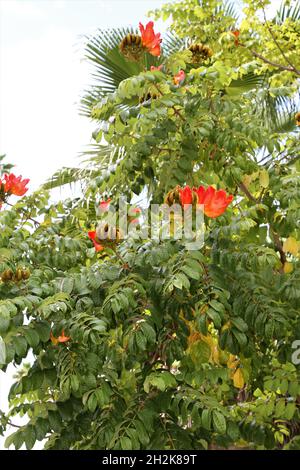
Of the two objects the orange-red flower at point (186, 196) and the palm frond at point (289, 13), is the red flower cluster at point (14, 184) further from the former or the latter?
the palm frond at point (289, 13)

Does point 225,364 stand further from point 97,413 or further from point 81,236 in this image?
point 81,236

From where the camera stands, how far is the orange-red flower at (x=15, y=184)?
260 centimetres

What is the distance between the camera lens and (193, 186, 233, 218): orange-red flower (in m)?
1.94

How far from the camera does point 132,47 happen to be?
2.30 meters

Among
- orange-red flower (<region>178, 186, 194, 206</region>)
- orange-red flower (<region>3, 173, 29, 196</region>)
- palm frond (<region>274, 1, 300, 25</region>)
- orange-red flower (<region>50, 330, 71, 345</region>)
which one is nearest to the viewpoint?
orange-red flower (<region>178, 186, 194, 206</region>)

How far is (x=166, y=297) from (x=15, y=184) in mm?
892

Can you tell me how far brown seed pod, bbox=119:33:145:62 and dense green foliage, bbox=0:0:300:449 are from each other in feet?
0.40

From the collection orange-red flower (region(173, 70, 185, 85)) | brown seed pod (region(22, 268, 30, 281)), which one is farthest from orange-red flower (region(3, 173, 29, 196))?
orange-red flower (region(173, 70, 185, 85))

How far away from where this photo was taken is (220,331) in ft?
6.77

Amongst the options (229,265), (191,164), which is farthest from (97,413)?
(191,164)

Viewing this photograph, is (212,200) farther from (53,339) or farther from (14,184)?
(14,184)

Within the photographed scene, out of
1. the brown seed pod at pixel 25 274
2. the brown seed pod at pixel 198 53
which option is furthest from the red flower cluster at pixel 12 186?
the brown seed pod at pixel 198 53

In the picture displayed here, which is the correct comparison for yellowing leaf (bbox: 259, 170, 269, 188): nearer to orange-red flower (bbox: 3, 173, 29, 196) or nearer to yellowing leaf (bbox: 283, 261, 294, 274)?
yellowing leaf (bbox: 283, 261, 294, 274)

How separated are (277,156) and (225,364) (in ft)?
2.80
